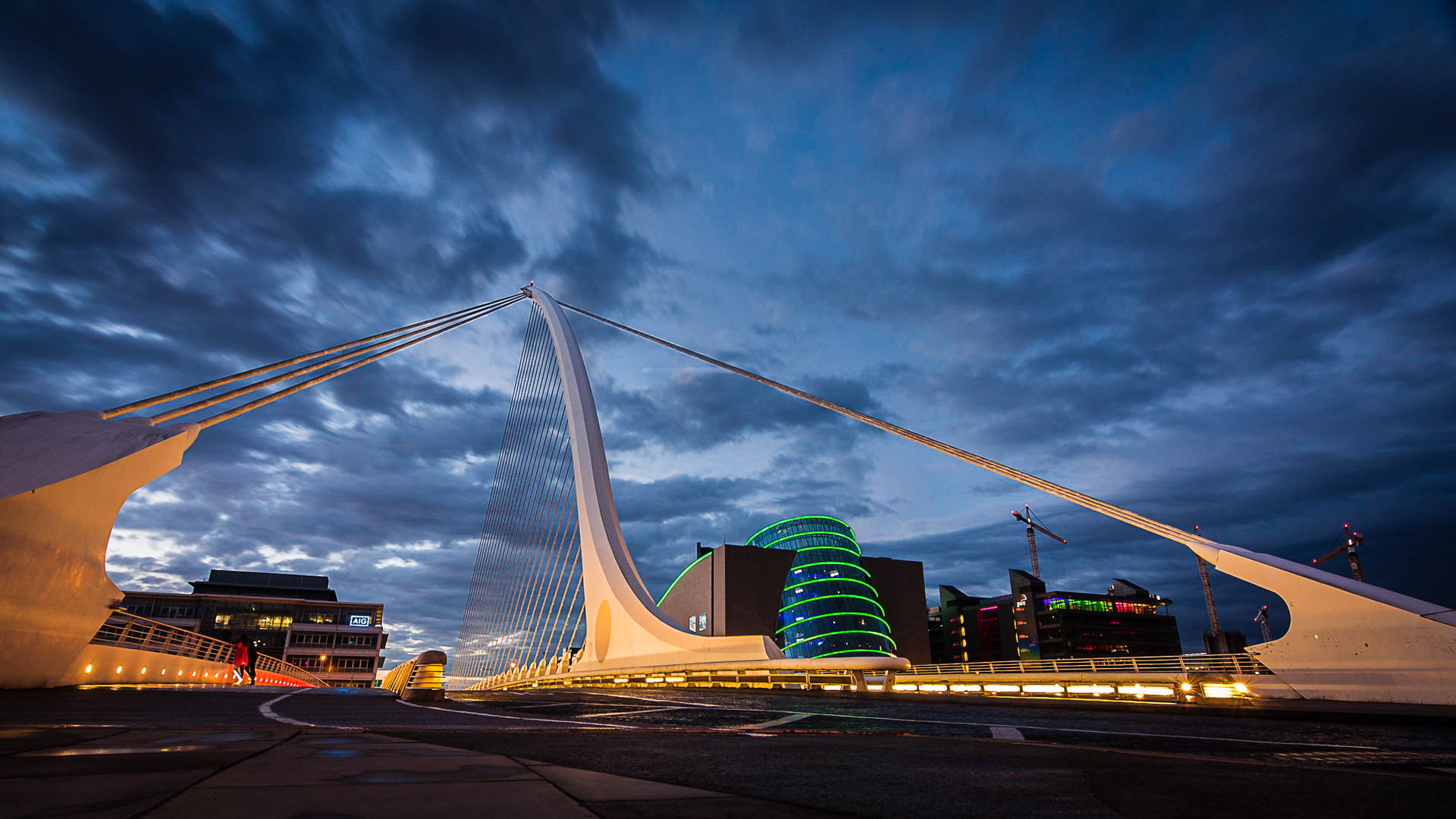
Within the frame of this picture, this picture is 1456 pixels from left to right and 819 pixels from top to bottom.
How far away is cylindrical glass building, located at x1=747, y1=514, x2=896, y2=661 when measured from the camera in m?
61.9

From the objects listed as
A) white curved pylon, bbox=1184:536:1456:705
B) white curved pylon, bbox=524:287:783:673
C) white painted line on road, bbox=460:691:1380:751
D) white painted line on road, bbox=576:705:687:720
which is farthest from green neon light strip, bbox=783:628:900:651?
white painted line on road, bbox=460:691:1380:751

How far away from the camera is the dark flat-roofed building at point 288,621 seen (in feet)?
228

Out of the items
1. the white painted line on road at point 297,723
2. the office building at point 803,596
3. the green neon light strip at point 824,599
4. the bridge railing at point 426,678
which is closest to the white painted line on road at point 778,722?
the white painted line on road at point 297,723

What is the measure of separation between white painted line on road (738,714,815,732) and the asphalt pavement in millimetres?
86

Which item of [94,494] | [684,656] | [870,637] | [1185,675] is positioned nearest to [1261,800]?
[94,494]

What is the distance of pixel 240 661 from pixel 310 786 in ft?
92.8

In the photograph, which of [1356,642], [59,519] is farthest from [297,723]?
[1356,642]

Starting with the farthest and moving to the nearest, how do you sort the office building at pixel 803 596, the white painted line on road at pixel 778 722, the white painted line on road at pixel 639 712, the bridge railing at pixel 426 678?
1. the office building at pixel 803 596
2. the bridge railing at pixel 426 678
3. the white painted line on road at pixel 639 712
4. the white painted line on road at pixel 778 722

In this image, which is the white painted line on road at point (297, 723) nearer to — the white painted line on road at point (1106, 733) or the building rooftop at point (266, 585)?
the white painted line on road at point (1106, 733)

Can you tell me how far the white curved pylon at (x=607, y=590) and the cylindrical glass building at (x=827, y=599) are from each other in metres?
34.4

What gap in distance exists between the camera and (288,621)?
2906 inches

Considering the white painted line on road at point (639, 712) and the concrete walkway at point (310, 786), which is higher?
the concrete walkway at point (310, 786)

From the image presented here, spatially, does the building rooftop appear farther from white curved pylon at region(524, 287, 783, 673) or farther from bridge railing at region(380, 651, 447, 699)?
bridge railing at region(380, 651, 447, 699)

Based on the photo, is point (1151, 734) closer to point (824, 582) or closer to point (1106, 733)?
point (1106, 733)
